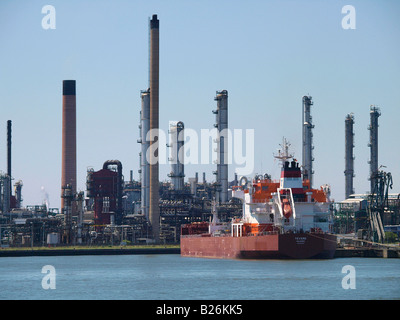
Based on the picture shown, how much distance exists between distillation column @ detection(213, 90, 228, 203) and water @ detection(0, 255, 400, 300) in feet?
191

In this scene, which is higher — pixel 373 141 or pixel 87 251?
pixel 373 141

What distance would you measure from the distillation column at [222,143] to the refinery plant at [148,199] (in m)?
0.16

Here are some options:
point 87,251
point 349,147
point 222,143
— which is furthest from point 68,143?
point 349,147

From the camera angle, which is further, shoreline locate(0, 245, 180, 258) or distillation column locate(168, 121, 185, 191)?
distillation column locate(168, 121, 185, 191)

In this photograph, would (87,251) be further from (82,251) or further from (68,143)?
(68,143)

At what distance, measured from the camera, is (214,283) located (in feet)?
188

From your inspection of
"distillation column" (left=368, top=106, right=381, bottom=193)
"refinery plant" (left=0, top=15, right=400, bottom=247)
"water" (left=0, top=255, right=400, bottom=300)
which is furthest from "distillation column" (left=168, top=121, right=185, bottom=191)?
"water" (left=0, top=255, right=400, bottom=300)

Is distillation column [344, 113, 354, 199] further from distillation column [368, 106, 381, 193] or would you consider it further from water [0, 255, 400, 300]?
water [0, 255, 400, 300]

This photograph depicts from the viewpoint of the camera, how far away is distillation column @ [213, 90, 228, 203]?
134 m

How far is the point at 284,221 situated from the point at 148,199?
53.3 meters

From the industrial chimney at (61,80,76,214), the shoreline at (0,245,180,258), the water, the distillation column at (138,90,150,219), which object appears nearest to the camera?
the water

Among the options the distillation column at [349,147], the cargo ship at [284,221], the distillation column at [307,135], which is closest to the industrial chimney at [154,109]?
the distillation column at [307,135]
